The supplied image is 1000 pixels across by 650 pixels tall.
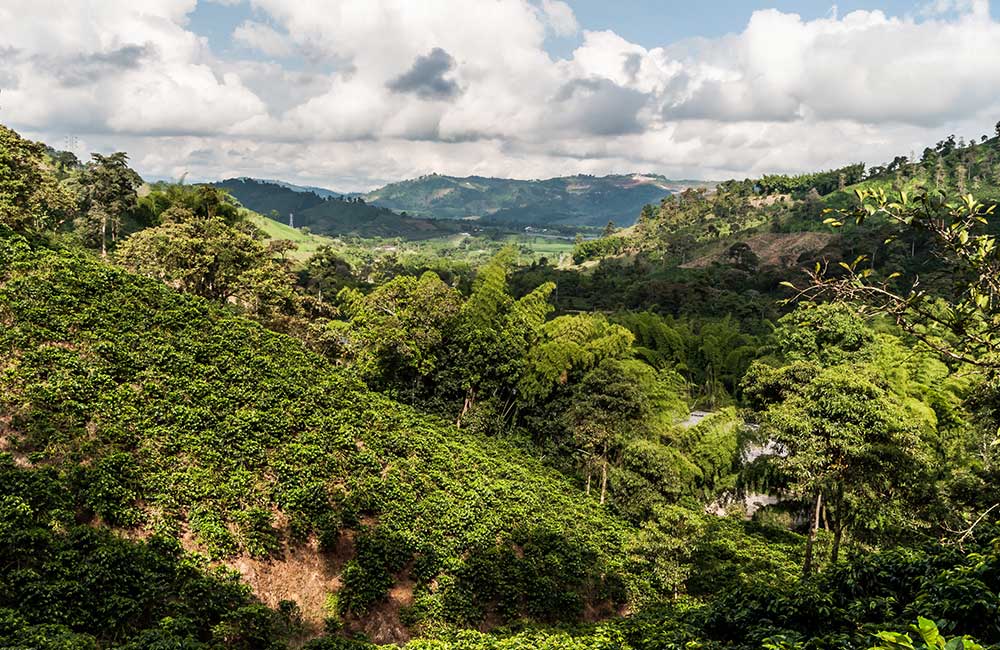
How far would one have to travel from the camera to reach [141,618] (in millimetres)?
7820

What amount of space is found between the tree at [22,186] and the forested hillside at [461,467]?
0.68 feet

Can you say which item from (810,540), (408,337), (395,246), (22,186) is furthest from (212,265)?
(395,246)

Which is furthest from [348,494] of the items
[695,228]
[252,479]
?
[695,228]

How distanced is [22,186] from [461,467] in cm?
2060

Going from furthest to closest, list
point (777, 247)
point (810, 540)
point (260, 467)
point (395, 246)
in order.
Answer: point (395, 246) → point (777, 247) → point (810, 540) → point (260, 467)

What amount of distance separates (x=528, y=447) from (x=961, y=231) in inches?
654

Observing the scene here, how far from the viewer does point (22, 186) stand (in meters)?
21.5

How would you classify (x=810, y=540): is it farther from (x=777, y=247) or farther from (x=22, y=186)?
(x=777, y=247)

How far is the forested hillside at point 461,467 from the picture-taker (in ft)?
18.2

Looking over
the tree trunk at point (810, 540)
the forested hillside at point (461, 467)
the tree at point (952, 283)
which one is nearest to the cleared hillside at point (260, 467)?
the forested hillside at point (461, 467)

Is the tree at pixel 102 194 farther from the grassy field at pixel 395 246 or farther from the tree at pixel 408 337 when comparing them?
the grassy field at pixel 395 246

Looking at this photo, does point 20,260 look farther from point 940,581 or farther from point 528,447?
point 940,581

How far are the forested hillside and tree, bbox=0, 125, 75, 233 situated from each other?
0.68ft

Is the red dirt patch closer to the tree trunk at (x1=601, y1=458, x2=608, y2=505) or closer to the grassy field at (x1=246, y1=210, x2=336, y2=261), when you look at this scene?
the tree trunk at (x1=601, y1=458, x2=608, y2=505)
